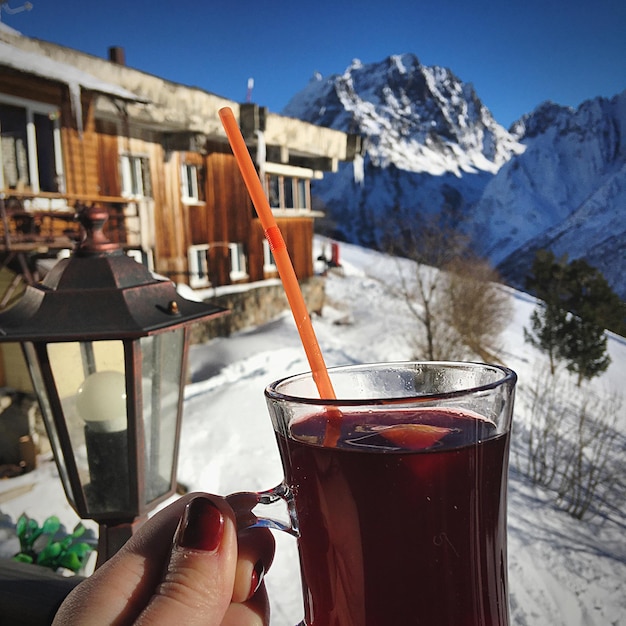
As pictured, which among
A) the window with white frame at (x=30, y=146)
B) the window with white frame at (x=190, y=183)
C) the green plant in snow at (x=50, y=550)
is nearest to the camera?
the green plant in snow at (x=50, y=550)

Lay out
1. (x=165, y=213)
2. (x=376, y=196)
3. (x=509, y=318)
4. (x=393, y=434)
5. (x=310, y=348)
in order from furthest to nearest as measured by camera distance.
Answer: (x=376, y=196) < (x=509, y=318) < (x=165, y=213) < (x=310, y=348) < (x=393, y=434)

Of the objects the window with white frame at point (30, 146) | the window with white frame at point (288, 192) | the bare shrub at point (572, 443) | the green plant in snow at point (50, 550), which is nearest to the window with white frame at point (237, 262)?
the window with white frame at point (288, 192)

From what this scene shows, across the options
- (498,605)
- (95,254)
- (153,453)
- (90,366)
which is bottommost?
(153,453)

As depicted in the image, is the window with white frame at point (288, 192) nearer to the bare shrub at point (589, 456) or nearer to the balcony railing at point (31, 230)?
the balcony railing at point (31, 230)

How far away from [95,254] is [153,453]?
0.60 m

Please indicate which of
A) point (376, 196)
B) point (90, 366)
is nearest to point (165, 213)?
point (90, 366)

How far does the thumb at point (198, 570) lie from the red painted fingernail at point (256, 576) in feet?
0.22

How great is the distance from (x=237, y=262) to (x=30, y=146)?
5330 millimetres

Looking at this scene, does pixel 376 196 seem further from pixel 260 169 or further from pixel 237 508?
pixel 237 508

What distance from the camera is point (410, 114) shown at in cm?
5450

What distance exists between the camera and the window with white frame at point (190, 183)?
403 inches

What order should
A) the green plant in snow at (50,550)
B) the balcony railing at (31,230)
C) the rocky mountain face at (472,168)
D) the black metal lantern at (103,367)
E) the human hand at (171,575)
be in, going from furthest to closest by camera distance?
the rocky mountain face at (472,168)
the balcony railing at (31,230)
the green plant in snow at (50,550)
the black metal lantern at (103,367)
the human hand at (171,575)

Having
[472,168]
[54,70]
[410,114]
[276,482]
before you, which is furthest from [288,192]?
[410,114]

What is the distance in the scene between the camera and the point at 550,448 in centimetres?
Answer: 980
